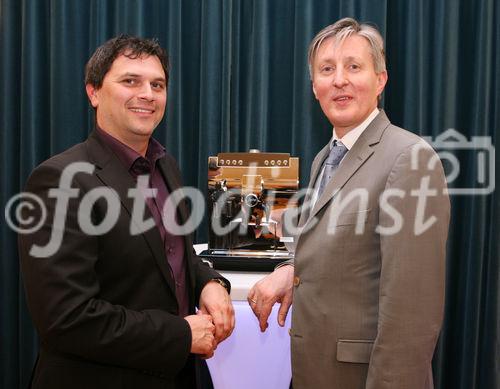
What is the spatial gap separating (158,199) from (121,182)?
0.55ft

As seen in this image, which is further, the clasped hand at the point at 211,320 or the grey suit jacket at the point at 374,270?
the clasped hand at the point at 211,320

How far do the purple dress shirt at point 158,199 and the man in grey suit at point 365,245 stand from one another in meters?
0.32

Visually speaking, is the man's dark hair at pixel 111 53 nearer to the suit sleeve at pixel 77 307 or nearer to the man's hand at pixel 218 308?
the suit sleeve at pixel 77 307

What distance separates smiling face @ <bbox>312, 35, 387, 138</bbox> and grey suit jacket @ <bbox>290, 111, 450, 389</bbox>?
2.4 inches

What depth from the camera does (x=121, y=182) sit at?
1.25 metres

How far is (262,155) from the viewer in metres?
1.86

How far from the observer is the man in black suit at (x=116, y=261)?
111 centimetres

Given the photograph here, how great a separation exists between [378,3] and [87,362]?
203cm

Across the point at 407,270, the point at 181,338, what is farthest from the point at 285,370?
the point at 407,270

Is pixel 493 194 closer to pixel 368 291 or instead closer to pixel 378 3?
pixel 378 3

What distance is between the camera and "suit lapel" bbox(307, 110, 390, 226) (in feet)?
4.10

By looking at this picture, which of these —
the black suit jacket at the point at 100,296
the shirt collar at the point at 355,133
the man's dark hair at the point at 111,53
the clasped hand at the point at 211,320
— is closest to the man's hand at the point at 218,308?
the clasped hand at the point at 211,320

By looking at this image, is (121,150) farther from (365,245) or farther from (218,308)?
(365,245)

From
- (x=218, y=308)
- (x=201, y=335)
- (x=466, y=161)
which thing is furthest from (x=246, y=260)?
(x=466, y=161)
